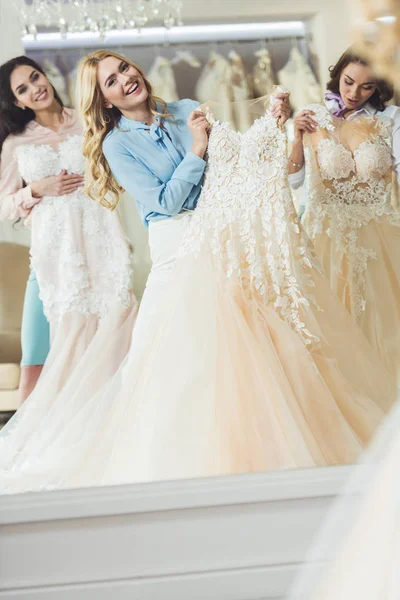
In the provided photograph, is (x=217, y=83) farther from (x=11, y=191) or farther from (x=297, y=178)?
(x=11, y=191)

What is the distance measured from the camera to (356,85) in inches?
66.6

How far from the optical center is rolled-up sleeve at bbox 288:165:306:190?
5.40 ft

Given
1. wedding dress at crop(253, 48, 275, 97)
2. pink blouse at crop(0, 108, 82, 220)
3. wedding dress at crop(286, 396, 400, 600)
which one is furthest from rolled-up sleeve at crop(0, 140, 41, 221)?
wedding dress at crop(286, 396, 400, 600)

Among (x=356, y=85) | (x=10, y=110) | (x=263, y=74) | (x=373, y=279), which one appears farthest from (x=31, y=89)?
(x=373, y=279)

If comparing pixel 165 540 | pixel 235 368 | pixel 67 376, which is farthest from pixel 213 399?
pixel 67 376

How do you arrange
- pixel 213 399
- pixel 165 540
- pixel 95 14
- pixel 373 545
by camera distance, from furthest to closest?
pixel 95 14 < pixel 213 399 < pixel 165 540 < pixel 373 545

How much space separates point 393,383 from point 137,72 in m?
0.88

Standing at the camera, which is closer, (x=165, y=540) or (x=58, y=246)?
(x=165, y=540)

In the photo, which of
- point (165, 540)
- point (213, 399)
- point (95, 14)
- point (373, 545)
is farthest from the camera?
point (95, 14)

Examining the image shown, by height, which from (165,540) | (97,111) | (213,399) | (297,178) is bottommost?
(165,540)

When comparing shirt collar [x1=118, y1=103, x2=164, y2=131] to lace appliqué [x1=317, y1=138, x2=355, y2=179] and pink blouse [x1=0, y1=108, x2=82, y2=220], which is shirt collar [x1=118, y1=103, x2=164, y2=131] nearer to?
pink blouse [x1=0, y1=108, x2=82, y2=220]

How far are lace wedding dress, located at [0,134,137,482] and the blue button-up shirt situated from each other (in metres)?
0.11

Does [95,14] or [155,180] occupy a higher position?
[95,14]

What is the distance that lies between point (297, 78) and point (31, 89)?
0.60 m
